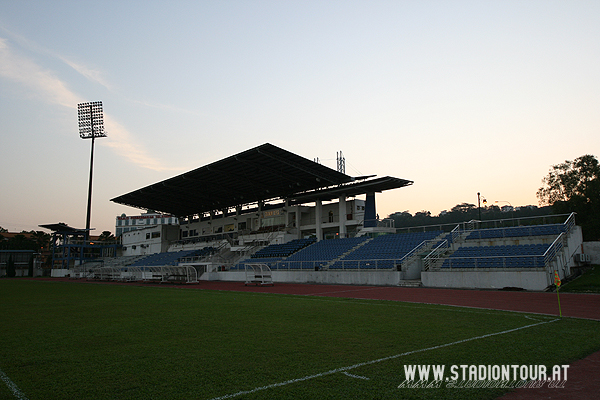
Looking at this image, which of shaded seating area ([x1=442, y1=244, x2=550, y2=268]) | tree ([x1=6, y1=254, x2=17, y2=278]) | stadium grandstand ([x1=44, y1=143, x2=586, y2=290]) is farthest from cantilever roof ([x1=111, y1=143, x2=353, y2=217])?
tree ([x1=6, y1=254, x2=17, y2=278])

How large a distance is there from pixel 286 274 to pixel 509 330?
2724 cm

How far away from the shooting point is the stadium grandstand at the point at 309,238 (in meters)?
23.8

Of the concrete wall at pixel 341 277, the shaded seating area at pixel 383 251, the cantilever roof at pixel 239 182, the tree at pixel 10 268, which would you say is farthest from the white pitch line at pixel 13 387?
the tree at pixel 10 268

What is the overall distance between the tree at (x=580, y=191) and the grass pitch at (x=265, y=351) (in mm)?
42710

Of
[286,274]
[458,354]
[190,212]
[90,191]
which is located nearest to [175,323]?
[458,354]

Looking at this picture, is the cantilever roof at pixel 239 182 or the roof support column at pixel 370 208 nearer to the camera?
the cantilever roof at pixel 239 182

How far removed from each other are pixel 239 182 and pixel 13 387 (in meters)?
45.3

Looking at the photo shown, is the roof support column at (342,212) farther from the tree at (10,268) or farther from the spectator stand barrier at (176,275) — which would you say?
the tree at (10,268)

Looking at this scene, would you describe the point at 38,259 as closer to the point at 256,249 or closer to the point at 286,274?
the point at 256,249

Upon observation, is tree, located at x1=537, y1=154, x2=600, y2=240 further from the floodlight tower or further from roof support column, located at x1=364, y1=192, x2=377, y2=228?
the floodlight tower

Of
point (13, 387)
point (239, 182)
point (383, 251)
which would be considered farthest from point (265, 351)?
point (239, 182)

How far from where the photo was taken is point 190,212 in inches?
2677

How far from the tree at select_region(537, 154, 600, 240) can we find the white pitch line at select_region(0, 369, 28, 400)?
173 feet

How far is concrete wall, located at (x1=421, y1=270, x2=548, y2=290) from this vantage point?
20469 millimetres
